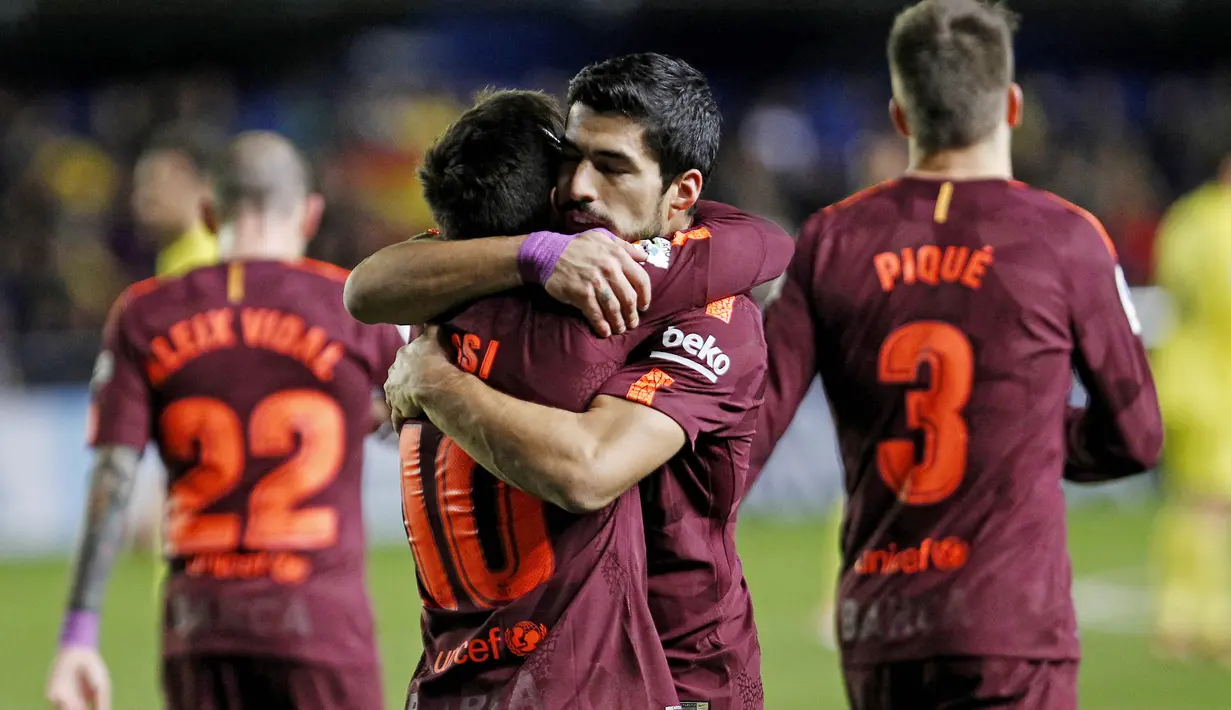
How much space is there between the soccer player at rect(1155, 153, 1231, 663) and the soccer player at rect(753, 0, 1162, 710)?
4917 mm

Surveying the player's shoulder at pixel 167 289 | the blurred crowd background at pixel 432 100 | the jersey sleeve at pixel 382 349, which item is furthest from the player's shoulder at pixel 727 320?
the blurred crowd background at pixel 432 100

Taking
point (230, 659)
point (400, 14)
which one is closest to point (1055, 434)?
point (230, 659)

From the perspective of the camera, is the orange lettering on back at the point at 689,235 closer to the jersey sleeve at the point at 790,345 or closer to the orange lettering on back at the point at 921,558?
the jersey sleeve at the point at 790,345

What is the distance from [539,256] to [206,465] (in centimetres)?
197

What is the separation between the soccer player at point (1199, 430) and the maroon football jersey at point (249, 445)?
5448 mm

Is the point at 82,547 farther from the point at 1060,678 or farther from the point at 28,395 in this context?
the point at 28,395

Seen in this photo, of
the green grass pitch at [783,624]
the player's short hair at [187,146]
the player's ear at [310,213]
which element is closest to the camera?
the player's ear at [310,213]

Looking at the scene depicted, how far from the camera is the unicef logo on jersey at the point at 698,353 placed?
2.75 meters

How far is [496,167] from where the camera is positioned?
2.71 m

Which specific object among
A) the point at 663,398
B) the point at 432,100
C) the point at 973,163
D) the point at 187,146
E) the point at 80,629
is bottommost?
the point at 80,629

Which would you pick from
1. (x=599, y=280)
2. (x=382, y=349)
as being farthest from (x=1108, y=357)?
(x=382, y=349)

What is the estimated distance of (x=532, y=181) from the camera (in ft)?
9.10

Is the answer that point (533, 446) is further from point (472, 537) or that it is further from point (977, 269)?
point (977, 269)

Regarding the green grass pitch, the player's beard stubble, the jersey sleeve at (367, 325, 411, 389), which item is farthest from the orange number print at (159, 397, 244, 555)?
the green grass pitch
